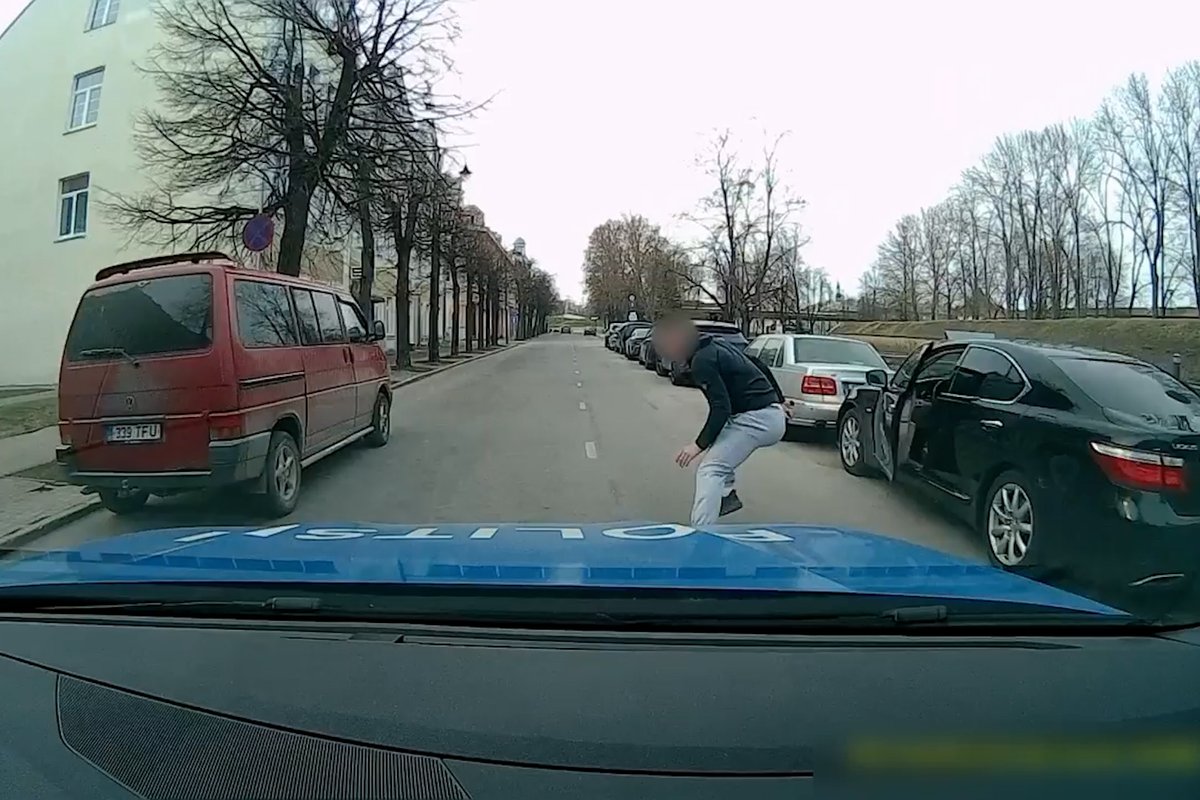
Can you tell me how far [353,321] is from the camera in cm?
1088

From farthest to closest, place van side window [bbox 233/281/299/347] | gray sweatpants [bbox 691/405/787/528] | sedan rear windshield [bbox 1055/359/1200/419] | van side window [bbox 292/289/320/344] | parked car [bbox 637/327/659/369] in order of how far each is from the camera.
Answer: parked car [bbox 637/327/659/369] < van side window [bbox 292/289/320/344] < van side window [bbox 233/281/299/347] < gray sweatpants [bbox 691/405/787/528] < sedan rear windshield [bbox 1055/359/1200/419]

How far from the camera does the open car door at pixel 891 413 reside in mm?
8070

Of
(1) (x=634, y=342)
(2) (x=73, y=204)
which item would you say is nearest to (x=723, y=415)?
(2) (x=73, y=204)

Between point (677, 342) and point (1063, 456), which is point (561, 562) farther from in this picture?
point (1063, 456)

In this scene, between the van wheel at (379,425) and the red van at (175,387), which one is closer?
the red van at (175,387)

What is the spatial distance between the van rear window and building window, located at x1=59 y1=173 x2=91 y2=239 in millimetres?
25122

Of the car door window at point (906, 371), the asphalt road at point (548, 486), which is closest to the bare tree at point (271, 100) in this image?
the asphalt road at point (548, 486)

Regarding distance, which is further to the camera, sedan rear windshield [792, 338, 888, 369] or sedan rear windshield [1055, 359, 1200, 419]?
sedan rear windshield [792, 338, 888, 369]

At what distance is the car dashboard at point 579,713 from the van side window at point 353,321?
26.0 ft

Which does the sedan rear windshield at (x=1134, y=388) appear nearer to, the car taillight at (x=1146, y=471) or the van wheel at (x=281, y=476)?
the car taillight at (x=1146, y=471)

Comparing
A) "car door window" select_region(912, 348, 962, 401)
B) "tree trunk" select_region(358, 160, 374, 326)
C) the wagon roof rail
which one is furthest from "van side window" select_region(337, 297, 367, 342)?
"car door window" select_region(912, 348, 962, 401)

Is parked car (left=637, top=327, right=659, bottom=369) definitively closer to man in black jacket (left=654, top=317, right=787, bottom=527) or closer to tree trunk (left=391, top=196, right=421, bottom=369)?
tree trunk (left=391, top=196, right=421, bottom=369)

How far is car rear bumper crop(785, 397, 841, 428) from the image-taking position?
1202 cm

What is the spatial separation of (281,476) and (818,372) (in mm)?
7220
